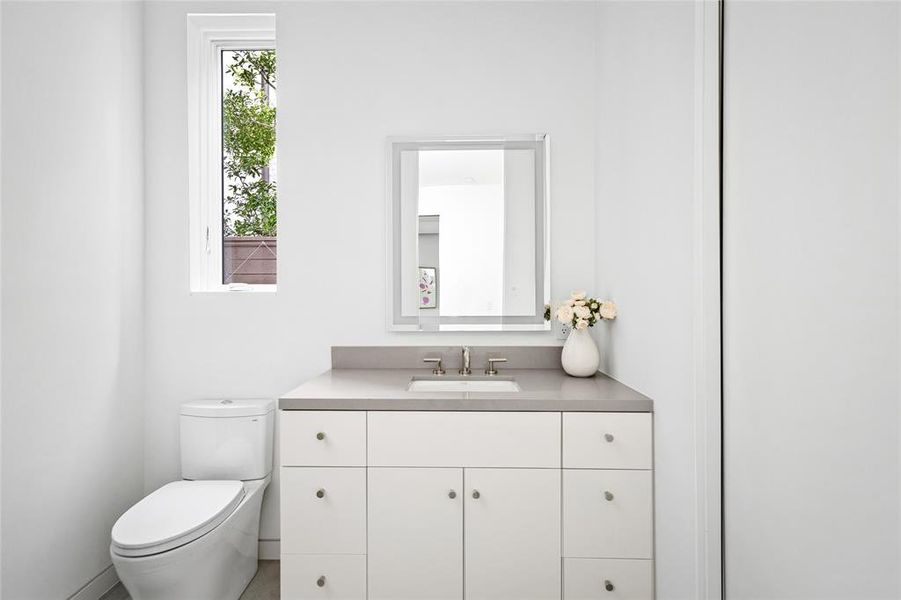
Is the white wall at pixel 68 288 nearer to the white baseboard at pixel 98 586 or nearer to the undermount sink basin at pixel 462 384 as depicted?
the white baseboard at pixel 98 586

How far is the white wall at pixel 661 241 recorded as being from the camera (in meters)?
1.33

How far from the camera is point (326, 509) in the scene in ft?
5.23

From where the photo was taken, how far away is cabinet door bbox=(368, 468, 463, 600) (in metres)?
1.57

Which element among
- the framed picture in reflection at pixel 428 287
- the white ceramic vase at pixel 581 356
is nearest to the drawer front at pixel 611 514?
the white ceramic vase at pixel 581 356

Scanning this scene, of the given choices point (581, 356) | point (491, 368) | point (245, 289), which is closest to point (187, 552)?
point (245, 289)

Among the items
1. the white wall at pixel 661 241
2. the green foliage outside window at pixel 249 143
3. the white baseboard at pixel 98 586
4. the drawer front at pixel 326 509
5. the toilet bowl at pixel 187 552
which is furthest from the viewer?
the green foliage outside window at pixel 249 143

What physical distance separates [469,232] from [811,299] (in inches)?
53.0

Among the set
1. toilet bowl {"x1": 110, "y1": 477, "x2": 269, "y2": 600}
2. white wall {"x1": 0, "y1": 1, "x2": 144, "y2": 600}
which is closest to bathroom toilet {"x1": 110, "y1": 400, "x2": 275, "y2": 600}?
toilet bowl {"x1": 110, "y1": 477, "x2": 269, "y2": 600}

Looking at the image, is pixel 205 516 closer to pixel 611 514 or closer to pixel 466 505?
pixel 466 505

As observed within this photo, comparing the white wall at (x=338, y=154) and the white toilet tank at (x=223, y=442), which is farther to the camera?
the white wall at (x=338, y=154)

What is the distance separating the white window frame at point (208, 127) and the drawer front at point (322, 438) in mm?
845

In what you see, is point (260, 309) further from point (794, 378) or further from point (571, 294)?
point (794, 378)

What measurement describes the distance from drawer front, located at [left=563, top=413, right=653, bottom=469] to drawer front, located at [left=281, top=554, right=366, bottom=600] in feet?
2.48

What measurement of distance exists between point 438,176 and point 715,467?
4.84ft
